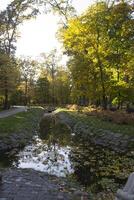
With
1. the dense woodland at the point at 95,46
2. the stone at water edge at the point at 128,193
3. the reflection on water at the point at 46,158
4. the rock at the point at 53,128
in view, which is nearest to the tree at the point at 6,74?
the dense woodland at the point at 95,46

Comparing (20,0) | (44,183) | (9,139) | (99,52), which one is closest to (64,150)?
(9,139)

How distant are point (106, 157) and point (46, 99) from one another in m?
83.6

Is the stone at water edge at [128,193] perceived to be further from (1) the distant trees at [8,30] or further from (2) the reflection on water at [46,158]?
(1) the distant trees at [8,30]

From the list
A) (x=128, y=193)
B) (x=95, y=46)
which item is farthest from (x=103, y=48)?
(x=128, y=193)

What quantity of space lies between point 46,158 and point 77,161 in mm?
1886

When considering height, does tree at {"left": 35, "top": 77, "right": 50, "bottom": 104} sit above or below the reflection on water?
above

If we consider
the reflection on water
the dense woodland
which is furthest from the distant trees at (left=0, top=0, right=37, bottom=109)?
the reflection on water

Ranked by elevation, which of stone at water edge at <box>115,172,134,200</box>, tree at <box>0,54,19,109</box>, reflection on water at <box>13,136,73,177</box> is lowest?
reflection on water at <box>13,136,73,177</box>

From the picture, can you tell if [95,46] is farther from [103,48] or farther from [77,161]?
[77,161]

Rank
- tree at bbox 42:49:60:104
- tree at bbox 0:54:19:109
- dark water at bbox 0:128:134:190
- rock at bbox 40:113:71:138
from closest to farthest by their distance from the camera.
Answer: dark water at bbox 0:128:134:190 → rock at bbox 40:113:71:138 → tree at bbox 0:54:19:109 → tree at bbox 42:49:60:104

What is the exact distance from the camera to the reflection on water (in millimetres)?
14222

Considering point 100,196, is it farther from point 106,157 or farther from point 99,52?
point 99,52

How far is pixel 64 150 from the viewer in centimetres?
1938

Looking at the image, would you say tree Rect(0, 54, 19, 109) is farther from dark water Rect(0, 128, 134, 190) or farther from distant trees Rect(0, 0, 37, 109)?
dark water Rect(0, 128, 134, 190)
